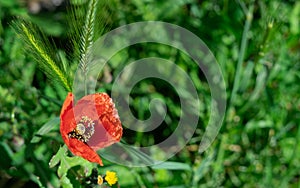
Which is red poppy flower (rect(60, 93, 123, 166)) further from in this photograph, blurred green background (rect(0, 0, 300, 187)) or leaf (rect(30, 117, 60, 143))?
blurred green background (rect(0, 0, 300, 187))

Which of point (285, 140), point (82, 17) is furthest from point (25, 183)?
point (285, 140)

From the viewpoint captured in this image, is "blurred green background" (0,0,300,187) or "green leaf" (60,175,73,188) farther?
"blurred green background" (0,0,300,187)

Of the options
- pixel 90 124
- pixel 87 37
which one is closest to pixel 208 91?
pixel 90 124

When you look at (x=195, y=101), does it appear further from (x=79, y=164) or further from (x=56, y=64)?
(x=56, y=64)

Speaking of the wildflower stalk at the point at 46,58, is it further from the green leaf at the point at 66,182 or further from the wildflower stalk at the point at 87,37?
the green leaf at the point at 66,182

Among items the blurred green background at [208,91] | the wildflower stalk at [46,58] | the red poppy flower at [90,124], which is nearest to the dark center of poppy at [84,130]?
the red poppy flower at [90,124]

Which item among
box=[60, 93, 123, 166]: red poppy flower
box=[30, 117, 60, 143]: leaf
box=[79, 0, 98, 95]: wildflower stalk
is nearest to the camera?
box=[79, 0, 98, 95]: wildflower stalk

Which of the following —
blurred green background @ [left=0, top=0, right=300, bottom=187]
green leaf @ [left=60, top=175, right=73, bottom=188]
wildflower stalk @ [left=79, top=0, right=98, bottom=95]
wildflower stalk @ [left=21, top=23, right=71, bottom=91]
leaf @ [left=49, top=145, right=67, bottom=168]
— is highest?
blurred green background @ [left=0, top=0, right=300, bottom=187]

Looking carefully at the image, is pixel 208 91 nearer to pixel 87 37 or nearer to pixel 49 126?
pixel 49 126

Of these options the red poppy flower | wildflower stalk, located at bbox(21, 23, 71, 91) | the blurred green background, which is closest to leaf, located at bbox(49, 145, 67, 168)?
the red poppy flower
